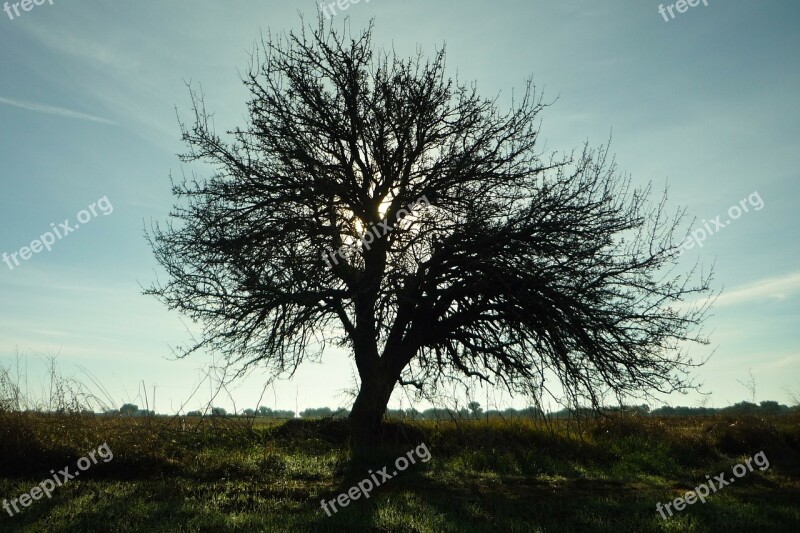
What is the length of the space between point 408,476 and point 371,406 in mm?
3779

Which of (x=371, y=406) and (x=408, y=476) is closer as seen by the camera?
(x=408, y=476)

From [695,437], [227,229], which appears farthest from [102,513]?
[695,437]

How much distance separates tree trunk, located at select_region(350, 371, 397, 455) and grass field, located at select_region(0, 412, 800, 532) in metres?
0.44

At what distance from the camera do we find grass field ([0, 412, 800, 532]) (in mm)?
6593

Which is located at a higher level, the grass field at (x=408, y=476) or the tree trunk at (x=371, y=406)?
the tree trunk at (x=371, y=406)

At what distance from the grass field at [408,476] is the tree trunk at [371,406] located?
44cm

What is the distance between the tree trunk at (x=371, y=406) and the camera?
504 inches

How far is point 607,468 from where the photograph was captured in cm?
1119

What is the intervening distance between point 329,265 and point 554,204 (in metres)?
4.57

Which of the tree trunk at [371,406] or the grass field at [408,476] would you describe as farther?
the tree trunk at [371,406]

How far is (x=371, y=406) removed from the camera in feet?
42.8

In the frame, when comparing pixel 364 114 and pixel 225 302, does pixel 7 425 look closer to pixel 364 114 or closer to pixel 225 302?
pixel 225 302

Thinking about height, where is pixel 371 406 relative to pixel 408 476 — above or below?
above

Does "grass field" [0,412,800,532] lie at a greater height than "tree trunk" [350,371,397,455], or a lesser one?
lesser
